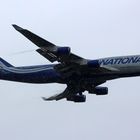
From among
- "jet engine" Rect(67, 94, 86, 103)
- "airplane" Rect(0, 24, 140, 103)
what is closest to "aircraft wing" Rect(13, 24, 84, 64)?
"airplane" Rect(0, 24, 140, 103)

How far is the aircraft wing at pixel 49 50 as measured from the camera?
96688 millimetres

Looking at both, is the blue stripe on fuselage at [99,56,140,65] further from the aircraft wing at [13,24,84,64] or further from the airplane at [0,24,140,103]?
the aircraft wing at [13,24,84,64]

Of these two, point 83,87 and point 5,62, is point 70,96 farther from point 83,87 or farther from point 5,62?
point 5,62

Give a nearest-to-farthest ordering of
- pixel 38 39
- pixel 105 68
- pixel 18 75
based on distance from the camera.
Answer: pixel 38 39, pixel 105 68, pixel 18 75

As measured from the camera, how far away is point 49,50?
326 ft

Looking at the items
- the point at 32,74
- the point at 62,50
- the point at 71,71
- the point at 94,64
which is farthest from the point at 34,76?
the point at 62,50

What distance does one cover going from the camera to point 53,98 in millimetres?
114438

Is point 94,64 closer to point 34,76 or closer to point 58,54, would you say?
point 58,54

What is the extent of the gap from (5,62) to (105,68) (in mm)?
18361

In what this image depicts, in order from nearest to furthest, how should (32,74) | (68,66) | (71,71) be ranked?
(68,66)
(71,71)
(32,74)

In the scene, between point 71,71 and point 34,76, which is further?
point 34,76

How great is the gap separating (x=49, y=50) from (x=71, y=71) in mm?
Answer: 7741

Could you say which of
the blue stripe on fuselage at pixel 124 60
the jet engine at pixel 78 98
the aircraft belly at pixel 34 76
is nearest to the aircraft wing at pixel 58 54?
the blue stripe on fuselage at pixel 124 60

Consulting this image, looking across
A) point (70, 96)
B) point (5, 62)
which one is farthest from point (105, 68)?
point (5, 62)
